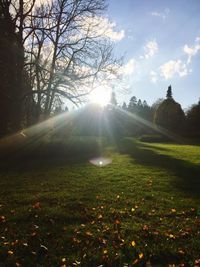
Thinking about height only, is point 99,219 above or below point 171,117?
below

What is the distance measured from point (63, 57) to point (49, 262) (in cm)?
1945

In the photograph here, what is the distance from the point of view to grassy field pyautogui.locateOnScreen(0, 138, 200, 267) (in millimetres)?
5574

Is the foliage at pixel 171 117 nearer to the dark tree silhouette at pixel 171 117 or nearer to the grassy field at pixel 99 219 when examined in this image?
the dark tree silhouette at pixel 171 117

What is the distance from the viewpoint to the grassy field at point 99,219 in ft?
18.3

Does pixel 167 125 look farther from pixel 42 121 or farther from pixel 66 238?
pixel 66 238

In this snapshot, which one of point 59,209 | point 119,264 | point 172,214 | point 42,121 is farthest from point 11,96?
point 119,264

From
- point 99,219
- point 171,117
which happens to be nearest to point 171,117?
point 171,117

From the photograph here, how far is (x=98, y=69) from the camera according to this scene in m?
21.5

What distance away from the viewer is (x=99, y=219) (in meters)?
7.53

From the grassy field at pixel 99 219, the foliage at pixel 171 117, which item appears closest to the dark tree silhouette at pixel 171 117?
the foliage at pixel 171 117

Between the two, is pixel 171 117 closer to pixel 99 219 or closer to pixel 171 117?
pixel 171 117

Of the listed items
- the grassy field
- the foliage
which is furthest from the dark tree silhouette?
the grassy field

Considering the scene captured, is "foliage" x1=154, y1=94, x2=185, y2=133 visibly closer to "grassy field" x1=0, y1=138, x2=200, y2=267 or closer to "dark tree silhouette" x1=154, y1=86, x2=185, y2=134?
"dark tree silhouette" x1=154, y1=86, x2=185, y2=134

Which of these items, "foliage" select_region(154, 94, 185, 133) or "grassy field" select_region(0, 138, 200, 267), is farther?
"foliage" select_region(154, 94, 185, 133)
